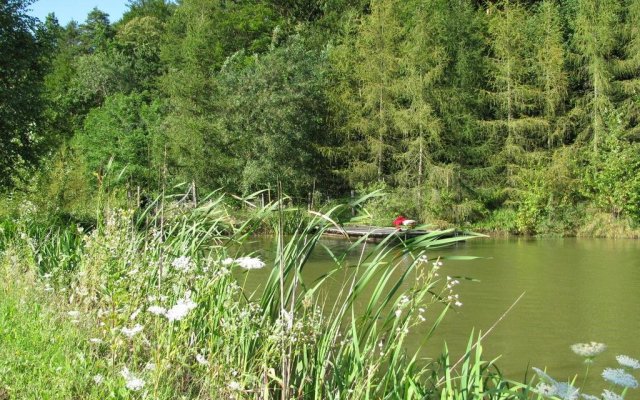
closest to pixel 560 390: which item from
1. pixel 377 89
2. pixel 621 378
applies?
pixel 621 378

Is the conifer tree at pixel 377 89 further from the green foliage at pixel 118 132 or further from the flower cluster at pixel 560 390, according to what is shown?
the flower cluster at pixel 560 390

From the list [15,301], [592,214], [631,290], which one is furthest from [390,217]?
[15,301]

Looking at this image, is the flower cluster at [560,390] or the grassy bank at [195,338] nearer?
the flower cluster at [560,390]

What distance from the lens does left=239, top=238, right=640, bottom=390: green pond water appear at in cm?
636

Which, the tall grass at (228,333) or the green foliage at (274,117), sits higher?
the green foliage at (274,117)

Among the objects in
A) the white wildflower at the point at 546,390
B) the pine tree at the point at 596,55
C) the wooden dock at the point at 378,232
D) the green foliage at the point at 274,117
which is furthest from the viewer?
the pine tree at the point at 596,55

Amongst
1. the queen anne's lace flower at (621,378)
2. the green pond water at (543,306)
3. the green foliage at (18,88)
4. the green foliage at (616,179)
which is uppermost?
the green foliage at (18,88)

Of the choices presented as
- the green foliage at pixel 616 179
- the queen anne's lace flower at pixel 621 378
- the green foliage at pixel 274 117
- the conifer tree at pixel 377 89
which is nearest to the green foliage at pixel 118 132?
the green foliage at pixel 274 117

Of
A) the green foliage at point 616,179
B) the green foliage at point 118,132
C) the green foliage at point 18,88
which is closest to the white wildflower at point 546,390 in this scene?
the green foliage at point 18,88

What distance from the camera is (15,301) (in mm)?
3416

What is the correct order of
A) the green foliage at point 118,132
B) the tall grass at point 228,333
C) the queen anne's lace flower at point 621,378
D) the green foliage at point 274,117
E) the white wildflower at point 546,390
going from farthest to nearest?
the green foliage at point 118,132 → the green foliage at point 274,117 → the tall grass at point 228,333 → the white wildflower at point 546,390 → the queen anne's lace flower at point 621,378

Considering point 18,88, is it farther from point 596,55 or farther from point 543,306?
point 596,55

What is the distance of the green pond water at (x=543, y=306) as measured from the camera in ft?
20.9

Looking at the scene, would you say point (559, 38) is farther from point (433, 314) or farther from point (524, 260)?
point (433, 314)
